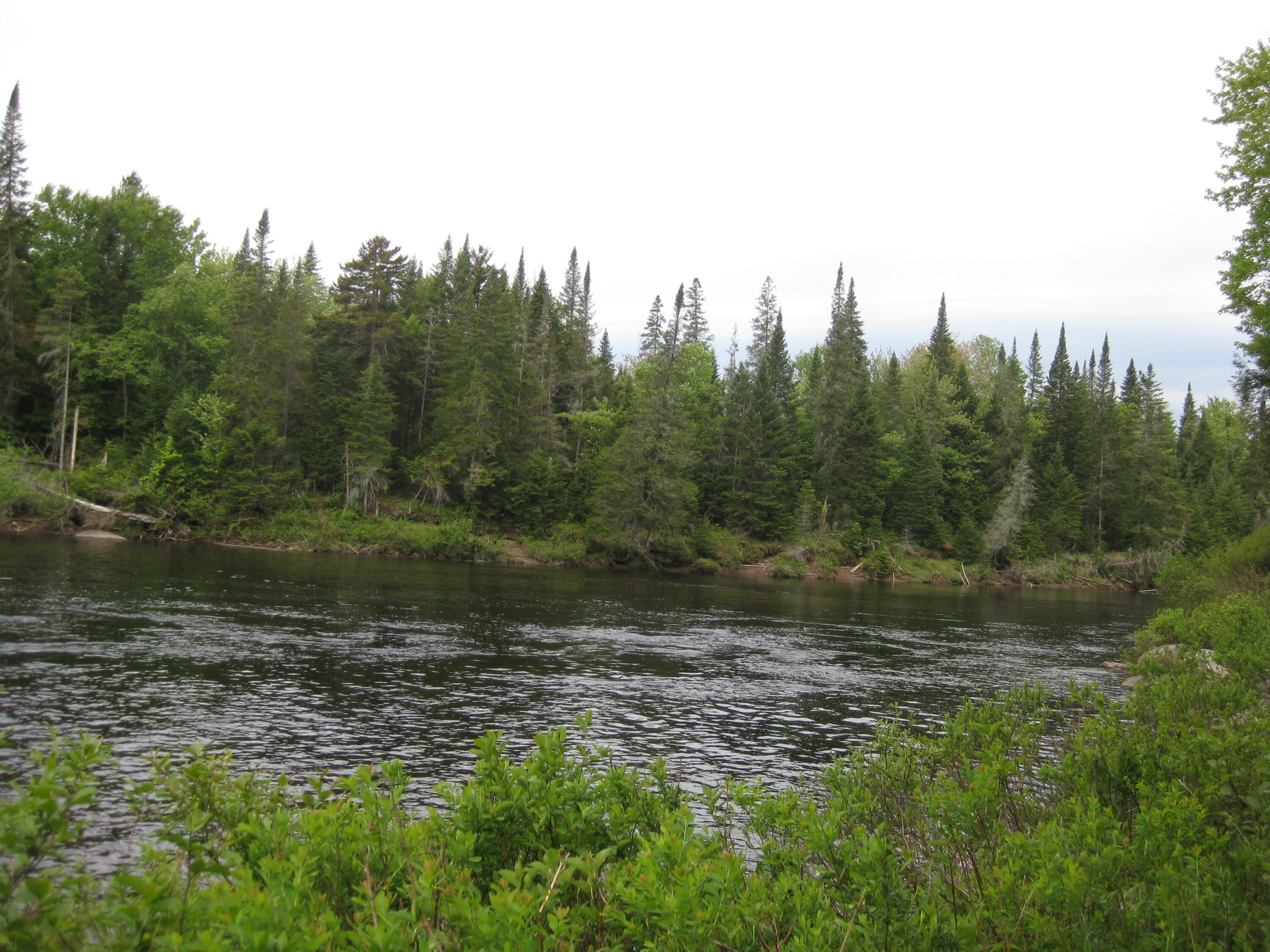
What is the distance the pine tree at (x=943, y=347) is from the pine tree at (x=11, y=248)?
9684cm

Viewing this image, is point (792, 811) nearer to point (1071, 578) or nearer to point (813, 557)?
point (813, 557)

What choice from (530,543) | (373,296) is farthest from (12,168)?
(530,543)

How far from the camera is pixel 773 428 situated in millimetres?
74938

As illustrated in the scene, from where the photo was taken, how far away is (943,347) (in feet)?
357

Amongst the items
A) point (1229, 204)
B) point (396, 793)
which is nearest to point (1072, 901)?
point (396, 793)

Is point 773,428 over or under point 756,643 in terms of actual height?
over

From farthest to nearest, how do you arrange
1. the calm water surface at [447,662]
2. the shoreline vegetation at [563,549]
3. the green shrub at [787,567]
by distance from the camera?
1. the green shrub at [787,567]
2. the shoreline vegetation at [563,549]
3. the calm water surface at [447,662]

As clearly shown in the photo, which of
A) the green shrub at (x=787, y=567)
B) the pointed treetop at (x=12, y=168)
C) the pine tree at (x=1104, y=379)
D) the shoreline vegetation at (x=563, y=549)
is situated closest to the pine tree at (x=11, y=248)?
the pointed treetop at (x=12, y=168)

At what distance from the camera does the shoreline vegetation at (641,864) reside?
371 cm

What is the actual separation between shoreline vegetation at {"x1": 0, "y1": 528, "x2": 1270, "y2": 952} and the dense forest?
43.8 metres

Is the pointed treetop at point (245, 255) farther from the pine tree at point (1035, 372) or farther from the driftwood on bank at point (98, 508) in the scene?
the pine tree at point (1035, 372)

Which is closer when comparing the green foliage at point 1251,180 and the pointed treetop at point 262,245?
the green foliage at point 1251,180

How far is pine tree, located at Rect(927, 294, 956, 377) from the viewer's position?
105m

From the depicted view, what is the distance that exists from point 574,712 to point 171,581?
76.1 ft
